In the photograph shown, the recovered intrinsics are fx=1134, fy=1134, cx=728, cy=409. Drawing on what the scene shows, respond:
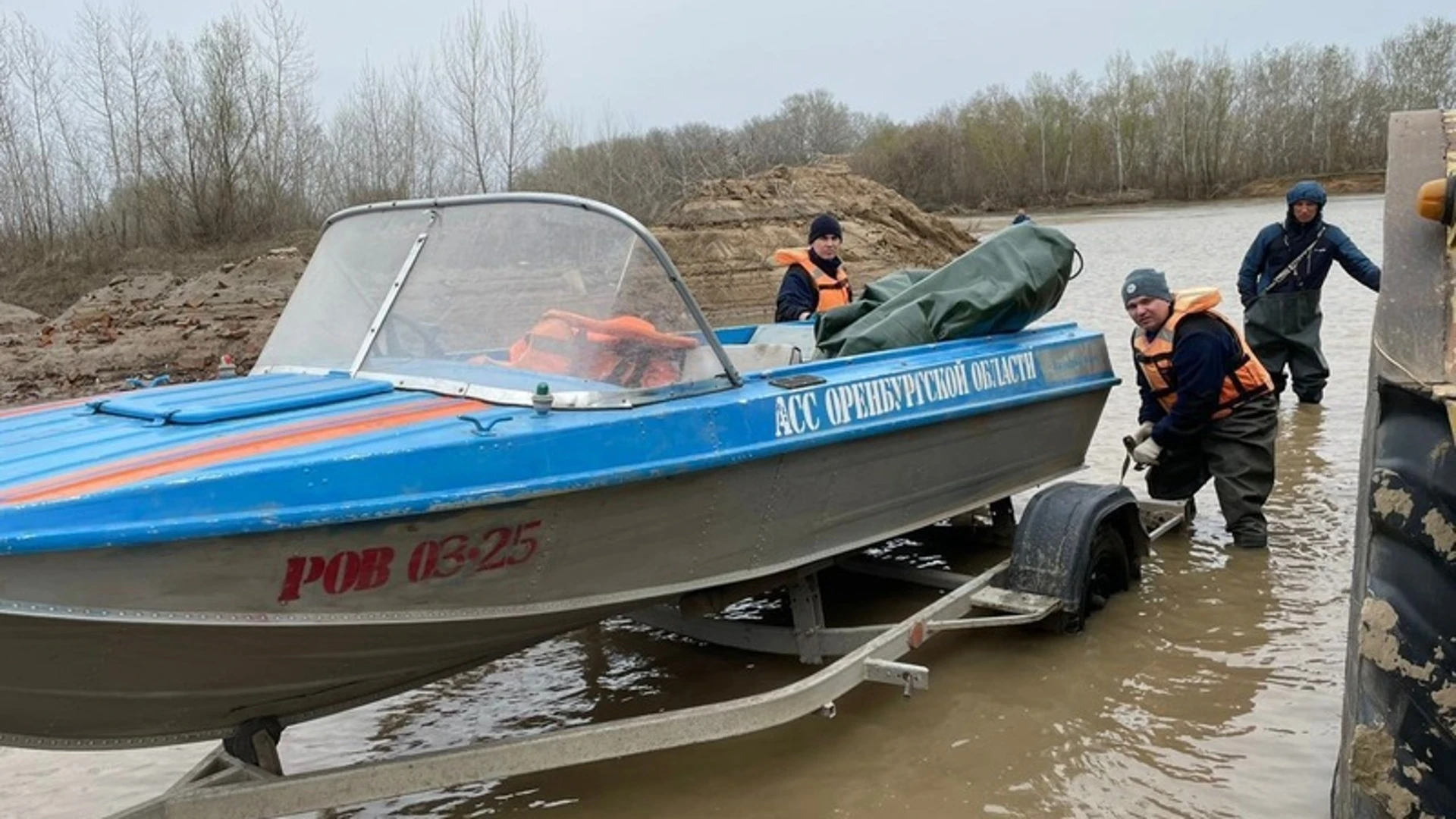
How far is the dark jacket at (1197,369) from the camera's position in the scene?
5.19 m

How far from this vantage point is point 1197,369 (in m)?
5.19

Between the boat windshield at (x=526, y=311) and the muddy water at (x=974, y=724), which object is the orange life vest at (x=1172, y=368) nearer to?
the muddy water at (x=974, y=724)

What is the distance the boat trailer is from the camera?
3002 millimetres

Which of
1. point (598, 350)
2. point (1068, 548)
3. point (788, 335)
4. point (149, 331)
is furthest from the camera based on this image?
point (149, 331)

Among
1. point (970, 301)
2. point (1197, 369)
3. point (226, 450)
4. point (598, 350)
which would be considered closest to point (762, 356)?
point (970, 301)

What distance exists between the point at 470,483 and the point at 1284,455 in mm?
6109

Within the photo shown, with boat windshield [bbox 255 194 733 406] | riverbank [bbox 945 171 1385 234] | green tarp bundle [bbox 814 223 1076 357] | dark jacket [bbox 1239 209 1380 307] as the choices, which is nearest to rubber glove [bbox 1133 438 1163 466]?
green tarp bundle [bbox 814 223 1076 357]

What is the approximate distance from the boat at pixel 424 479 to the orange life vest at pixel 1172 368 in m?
1.27

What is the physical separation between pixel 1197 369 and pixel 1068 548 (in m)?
1.33

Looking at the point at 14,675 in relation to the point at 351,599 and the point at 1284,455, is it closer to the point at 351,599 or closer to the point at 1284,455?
the point at 351,599

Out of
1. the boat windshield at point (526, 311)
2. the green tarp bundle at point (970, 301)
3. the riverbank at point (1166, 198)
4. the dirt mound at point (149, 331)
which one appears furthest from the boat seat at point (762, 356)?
the riverbank at point (1166, 198)

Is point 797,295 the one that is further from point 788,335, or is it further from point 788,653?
point 788,653

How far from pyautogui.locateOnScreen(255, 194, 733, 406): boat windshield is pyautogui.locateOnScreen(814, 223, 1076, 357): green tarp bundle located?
1369 millimetres

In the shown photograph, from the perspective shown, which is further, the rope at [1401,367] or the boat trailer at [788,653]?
the boat trailer at [788,653]
